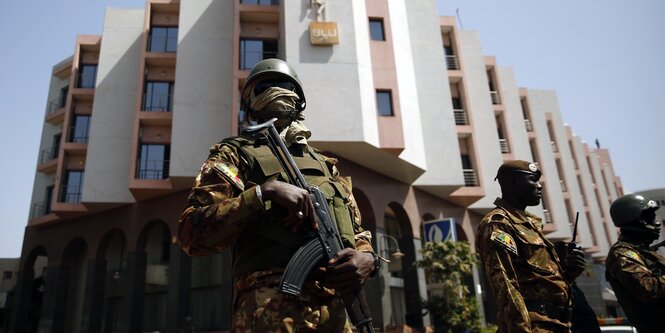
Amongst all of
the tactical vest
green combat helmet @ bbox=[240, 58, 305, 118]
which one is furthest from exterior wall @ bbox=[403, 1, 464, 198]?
the tactical vest

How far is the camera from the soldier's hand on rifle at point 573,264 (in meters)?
3.39

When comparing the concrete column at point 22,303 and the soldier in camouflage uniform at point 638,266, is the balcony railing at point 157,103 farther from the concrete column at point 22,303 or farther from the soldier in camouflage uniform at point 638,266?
the soldier in camouflage uniform at point 638,266

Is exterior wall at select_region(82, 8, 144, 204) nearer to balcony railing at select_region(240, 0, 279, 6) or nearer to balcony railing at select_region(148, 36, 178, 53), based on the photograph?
balcony railing at select_region(148, 36, 178, 53)

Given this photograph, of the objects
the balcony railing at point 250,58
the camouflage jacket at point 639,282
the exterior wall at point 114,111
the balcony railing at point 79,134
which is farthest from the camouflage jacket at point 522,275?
the balcony railing at point 79,134

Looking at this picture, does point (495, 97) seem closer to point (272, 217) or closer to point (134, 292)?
point (134, 292)

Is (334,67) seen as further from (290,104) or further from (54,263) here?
(54,263)

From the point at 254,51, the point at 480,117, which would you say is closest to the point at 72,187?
the point at 254,51

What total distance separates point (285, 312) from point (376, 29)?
1784 cm

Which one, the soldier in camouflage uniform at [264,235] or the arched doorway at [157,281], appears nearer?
the soldier in camouflage uniform at [264,235]

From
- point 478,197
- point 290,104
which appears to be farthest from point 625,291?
point 478,197

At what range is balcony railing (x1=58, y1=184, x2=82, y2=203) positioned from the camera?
21297mm

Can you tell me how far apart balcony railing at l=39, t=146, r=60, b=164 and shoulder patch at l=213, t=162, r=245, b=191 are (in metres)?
26.8

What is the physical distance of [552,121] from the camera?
114ft

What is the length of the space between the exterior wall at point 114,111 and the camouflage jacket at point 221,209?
18.7 m
